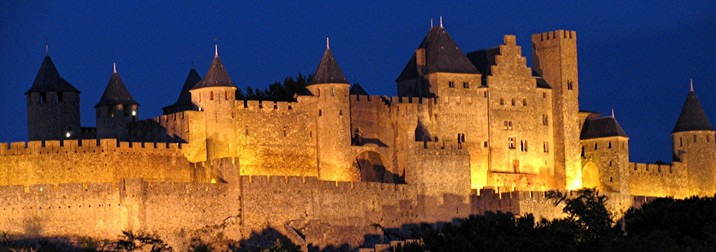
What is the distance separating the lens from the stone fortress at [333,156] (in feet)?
275

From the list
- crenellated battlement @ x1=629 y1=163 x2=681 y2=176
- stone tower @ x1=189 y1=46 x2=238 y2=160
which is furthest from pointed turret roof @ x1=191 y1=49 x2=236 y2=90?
crenellated battlement @ x1=629 y1=163 x2=681 y2=176

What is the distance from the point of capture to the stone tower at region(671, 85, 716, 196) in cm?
10638

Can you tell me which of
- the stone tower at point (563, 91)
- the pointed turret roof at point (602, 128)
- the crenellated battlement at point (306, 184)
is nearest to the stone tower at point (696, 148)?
the pointed turret roof at point (602, 128)

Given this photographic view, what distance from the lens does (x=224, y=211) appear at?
84875 mm

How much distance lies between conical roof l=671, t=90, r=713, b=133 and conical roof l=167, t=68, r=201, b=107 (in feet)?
86.0

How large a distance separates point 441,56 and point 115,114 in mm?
15347

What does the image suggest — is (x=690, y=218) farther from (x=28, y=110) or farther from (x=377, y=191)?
(x=28, y=110)

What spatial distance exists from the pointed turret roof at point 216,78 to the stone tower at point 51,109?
5.51 m

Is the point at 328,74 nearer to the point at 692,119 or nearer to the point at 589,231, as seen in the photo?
the point at 589,231

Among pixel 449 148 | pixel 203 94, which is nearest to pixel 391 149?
pixel 449 148

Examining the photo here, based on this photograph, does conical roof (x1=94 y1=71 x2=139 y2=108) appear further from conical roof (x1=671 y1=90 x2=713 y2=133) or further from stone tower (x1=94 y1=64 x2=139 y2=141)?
conical roof (x1=671 y1=90 x2=713 y2=133)

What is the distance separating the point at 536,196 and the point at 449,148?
15.5ft

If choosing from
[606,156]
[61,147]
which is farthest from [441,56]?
[61,147]

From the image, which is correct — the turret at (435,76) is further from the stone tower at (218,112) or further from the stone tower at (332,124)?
the stone tower at (218,112)
